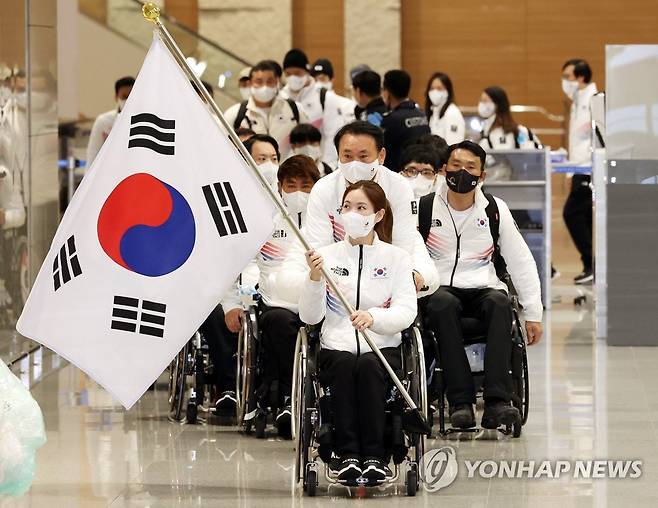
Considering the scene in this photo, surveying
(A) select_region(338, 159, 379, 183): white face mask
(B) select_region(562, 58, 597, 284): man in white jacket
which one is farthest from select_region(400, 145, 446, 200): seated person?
(B) select_region(562, 58, 597, 284): man in white jacket

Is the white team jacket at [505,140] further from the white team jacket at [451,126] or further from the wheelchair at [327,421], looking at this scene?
the wheelchair at [327,421]

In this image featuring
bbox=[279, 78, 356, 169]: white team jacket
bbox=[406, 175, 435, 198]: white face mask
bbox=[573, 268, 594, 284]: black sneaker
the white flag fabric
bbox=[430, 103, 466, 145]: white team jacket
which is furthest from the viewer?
bbox=[573, 268, 594, 284]: black sneaker

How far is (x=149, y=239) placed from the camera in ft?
17.6

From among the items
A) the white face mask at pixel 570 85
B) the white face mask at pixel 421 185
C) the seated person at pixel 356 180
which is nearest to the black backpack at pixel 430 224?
the seated person at pixel 356 180

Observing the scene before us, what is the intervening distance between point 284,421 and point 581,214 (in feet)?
21.2

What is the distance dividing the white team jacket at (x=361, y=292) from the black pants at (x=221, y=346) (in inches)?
55.2

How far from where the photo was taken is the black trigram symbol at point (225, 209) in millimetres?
5379

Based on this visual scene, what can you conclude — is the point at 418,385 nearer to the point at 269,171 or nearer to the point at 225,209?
the point at 225,209

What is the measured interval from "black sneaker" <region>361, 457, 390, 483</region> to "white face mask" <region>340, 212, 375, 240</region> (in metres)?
0.84

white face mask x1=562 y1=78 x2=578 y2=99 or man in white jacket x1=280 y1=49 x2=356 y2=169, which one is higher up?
white face mask x1=562 y1=78 x2=578 y2=99

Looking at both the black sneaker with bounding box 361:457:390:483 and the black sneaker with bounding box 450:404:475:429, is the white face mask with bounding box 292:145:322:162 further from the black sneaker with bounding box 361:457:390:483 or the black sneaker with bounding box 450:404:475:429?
the black sneaker with bounding box 361:457:390:483

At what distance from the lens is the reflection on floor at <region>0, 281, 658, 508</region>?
548 cm

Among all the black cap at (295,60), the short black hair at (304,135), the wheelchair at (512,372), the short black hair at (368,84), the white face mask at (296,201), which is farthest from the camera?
the black cap at (295,60)

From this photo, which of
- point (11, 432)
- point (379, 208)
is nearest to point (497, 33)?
point (379, 208)
